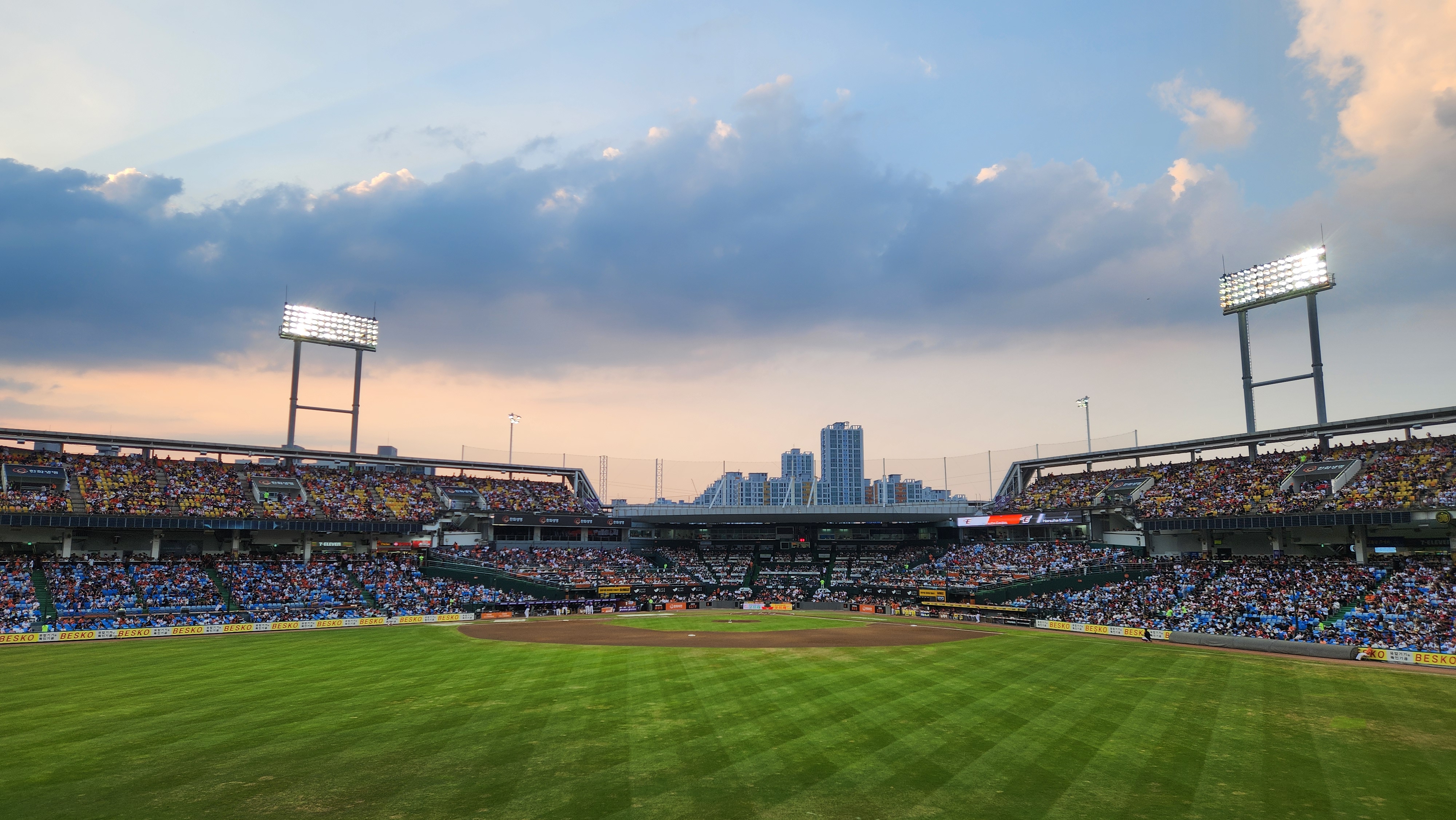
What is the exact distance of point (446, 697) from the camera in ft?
85.1

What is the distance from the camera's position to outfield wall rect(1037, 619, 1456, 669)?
35531mm

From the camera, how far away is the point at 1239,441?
2506 inches

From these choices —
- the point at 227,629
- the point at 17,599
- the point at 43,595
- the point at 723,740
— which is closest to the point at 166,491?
the point at 43,595

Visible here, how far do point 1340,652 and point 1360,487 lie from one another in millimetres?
21748

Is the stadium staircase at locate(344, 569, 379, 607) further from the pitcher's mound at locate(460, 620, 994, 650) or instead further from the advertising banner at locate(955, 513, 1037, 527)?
the advertising banner at locate(955, 513, 1037, 527)

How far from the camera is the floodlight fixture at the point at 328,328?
236ft

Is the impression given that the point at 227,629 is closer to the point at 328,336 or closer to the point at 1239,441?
the point at 328,336

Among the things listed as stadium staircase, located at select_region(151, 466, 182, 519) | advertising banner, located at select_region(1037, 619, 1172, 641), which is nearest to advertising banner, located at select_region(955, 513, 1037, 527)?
advertising banner, located at select_region(1037, 619, 1172, 641)

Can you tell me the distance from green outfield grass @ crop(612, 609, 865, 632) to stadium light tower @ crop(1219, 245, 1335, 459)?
130ft

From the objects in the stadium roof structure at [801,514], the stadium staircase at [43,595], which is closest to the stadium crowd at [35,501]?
the stadium staircase at [43,595]

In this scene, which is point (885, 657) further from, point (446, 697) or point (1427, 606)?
point (1427, 606)

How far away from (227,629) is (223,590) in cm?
824

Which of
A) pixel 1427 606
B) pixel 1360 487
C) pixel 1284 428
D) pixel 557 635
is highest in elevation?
pixel 1284 428

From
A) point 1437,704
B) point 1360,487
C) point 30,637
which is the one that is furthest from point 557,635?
point 1360,487
